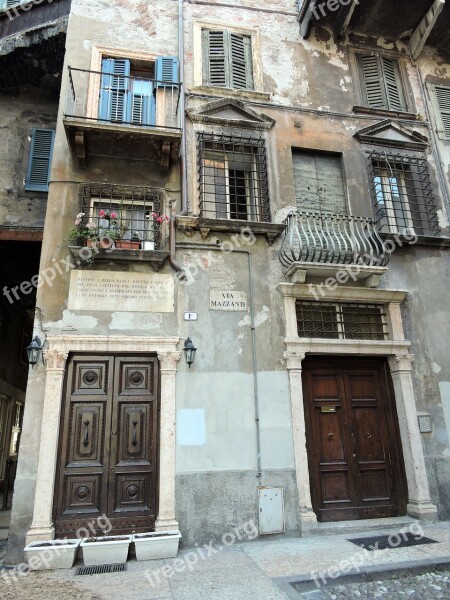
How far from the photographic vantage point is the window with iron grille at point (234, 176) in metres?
8.09

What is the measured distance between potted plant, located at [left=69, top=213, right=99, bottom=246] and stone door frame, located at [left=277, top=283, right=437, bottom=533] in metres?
3.28

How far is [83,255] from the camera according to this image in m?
6.79

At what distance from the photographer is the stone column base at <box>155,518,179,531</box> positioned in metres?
5.98

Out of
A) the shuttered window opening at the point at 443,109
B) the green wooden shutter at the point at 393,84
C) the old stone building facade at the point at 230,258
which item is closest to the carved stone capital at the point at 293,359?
the old stone building facade at the point at 230,258

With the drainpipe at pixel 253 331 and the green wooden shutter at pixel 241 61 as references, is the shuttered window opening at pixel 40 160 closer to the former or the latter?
the drainpipe at pixel 253 331

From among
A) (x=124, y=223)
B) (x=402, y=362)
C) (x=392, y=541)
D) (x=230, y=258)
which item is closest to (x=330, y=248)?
(x=230, y=258)

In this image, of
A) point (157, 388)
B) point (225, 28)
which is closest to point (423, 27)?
point (225, 28)

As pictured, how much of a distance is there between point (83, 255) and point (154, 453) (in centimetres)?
330

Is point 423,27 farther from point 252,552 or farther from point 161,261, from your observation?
point 252,552

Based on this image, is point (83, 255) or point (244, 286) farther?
point (244, 286)

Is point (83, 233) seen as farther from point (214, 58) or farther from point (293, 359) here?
point (214, 58)

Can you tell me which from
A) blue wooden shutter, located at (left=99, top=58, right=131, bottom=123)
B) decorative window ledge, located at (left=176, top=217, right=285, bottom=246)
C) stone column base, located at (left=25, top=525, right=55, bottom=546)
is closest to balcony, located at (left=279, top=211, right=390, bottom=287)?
decorative window ledge, located at (left=176, top=217, right=285, bottom=246)

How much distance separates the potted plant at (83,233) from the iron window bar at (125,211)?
13cm

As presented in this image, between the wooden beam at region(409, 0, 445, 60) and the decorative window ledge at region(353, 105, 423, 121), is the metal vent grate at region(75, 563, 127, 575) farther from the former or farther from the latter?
the wooden beam at region(409, 0, 445, 60)
